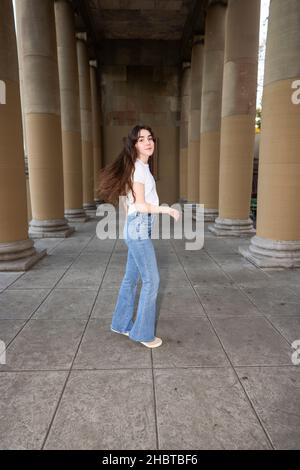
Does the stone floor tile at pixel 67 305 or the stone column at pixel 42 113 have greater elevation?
the stone column at pixel 42 113

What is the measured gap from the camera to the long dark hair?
11.8 ft

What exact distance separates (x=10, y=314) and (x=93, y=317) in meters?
1.25

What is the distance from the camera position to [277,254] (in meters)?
7.59

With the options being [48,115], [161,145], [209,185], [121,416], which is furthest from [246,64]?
[161,145]

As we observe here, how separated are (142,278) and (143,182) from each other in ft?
3.51

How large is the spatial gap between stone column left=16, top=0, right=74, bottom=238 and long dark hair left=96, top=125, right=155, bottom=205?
25.8 feet

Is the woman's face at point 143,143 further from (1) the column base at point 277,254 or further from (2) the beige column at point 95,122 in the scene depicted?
(2) the beige column at point 95,122

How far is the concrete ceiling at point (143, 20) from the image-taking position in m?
17.6

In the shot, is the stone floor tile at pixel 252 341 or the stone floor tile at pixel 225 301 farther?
the stone floor tile at pixel 225 301

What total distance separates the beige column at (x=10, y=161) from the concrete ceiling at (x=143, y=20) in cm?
1009

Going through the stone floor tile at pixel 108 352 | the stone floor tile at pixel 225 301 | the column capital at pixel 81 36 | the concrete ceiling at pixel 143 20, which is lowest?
the stone floor tile at pixel 225 301

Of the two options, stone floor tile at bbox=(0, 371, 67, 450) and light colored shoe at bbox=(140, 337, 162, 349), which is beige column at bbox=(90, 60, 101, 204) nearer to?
light colored shoe at bbox=(140, 337, 162, 349)

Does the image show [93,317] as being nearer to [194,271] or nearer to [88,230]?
[194,271]

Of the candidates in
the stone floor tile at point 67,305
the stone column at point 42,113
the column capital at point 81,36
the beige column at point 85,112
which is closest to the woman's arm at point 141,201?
the stone floor tile at point 67,305
